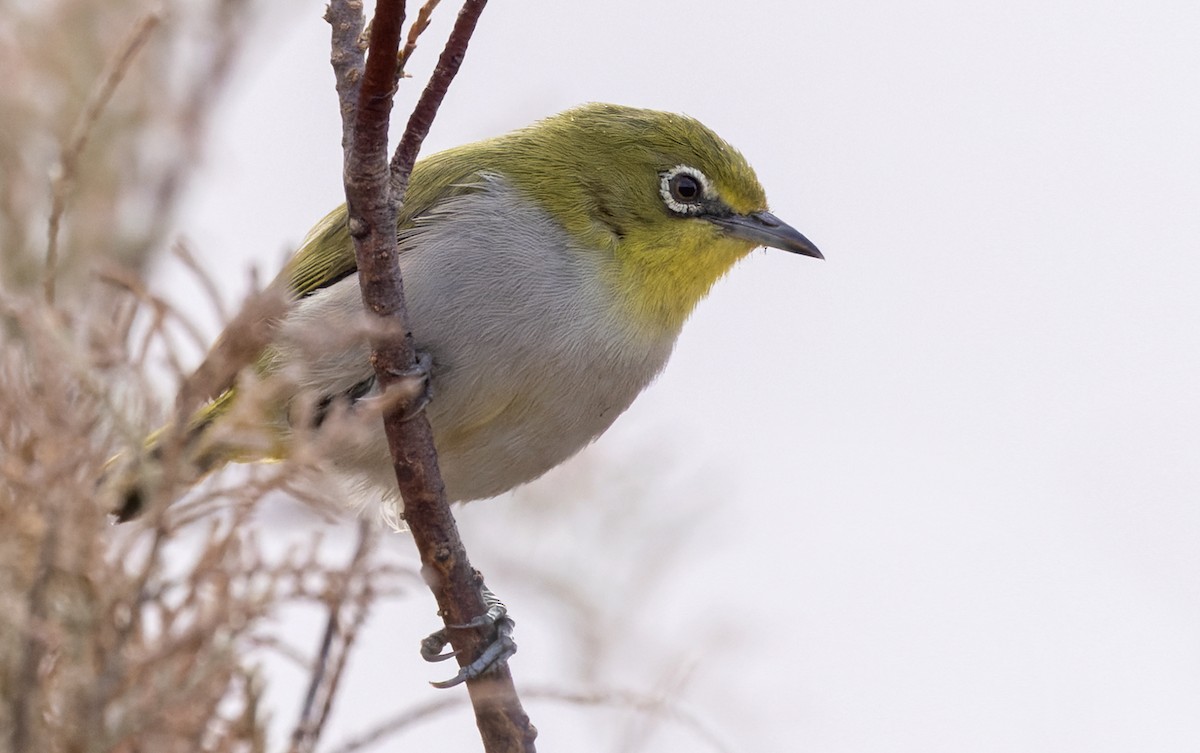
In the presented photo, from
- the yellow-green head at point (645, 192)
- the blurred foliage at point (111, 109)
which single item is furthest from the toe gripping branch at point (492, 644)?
the blurred foliage at point (111, 109)

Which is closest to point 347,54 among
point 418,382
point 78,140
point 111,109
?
point 78,140

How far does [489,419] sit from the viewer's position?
4336mm

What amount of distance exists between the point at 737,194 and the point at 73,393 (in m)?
2.65

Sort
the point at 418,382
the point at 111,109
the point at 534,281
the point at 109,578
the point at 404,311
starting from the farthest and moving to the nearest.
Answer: the point at 111,109
the point at 534,281
the point at 418,382
the point at 404,311
the point at 109,578

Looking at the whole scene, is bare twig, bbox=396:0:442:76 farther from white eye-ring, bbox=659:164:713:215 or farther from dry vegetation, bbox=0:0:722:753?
white eye-ring, bbox=659:164:713:215

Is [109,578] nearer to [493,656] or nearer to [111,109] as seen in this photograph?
[493,656]

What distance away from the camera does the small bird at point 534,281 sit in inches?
167

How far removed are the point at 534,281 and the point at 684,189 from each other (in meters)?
0.86

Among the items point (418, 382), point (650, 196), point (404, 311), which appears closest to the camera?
point (404, 311)

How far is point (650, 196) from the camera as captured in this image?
4.82 m

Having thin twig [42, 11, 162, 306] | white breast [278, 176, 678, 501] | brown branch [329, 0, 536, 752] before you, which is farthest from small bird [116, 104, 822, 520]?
thin twig [42, 11, 162, 306]

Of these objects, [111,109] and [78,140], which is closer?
[78,140]

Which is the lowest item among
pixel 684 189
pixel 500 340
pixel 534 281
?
pixel 500 340

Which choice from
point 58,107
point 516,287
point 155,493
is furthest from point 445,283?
point 58,107
